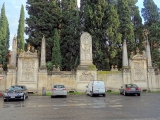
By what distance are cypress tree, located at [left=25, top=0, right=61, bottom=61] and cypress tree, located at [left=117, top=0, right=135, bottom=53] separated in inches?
489

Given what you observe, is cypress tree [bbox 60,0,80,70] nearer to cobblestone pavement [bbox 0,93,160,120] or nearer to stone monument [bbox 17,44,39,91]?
stone monument [bbox 17,44,39,91]

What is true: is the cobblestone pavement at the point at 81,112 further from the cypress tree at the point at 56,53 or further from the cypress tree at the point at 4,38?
the cypress tree at the point at 4,38

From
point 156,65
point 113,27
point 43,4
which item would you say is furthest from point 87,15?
point 156,65

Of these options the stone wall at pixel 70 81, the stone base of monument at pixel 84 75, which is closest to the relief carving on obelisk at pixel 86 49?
the stone base of monument at pixel 84 75

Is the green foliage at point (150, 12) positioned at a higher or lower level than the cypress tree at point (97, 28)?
higher

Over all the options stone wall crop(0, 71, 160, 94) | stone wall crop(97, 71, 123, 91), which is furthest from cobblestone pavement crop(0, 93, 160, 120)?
stone wall crop(97, 71, 123, 91)

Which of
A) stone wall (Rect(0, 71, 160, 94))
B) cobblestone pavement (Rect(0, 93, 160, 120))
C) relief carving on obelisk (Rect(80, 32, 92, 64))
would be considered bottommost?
cobblestone pavement (Rect(0, 93, 160, 120))

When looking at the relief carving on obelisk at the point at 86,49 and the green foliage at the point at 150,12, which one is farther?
the green foliage at the point at 150,12

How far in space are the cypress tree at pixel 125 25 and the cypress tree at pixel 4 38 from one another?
25.9 meters

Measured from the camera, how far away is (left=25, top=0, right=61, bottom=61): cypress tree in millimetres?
36531

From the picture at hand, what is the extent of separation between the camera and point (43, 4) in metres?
38.2

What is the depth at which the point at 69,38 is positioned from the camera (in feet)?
120

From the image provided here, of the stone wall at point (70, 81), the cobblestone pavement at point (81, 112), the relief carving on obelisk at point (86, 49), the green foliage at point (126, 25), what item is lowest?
the cobblestone pavement at point (81, 112)

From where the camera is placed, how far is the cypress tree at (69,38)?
119ft
